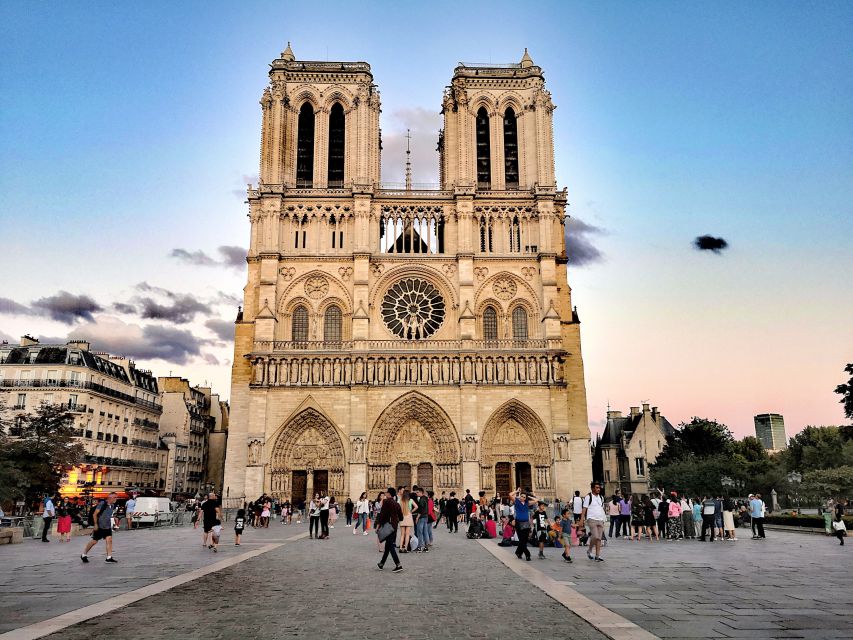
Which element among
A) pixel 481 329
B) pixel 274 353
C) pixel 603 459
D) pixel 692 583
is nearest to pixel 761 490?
pixel 603 459

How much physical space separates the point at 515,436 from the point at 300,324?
46.7ft

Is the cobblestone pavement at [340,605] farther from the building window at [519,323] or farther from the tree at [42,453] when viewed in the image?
the building window at [519,323]

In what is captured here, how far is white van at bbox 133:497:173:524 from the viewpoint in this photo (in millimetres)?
27859

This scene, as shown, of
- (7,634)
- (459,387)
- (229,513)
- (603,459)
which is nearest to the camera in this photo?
(7,634)

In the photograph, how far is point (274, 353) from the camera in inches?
1613

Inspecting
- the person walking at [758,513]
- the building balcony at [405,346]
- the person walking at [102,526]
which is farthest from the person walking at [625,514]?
the building balcony at [405,346]

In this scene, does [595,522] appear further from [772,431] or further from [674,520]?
[772,431]

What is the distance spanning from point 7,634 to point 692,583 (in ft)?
29.3

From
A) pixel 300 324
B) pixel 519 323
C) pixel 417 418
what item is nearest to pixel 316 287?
pixel 300 324

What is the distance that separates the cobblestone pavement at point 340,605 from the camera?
23.6 ft

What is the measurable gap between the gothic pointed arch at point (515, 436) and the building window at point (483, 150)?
15.0 m

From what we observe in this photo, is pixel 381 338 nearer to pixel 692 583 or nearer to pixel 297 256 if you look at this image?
pixel 297 256

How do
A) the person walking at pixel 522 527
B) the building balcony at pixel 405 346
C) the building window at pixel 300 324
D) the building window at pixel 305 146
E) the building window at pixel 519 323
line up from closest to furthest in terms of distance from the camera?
the person walking at pixel 522 527, the building balcony at pixel 405 346, the building window at pixel 300 324, the building window at pixel 519 323, the building window at pixel 305 146

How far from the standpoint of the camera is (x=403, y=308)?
43.6 metres
